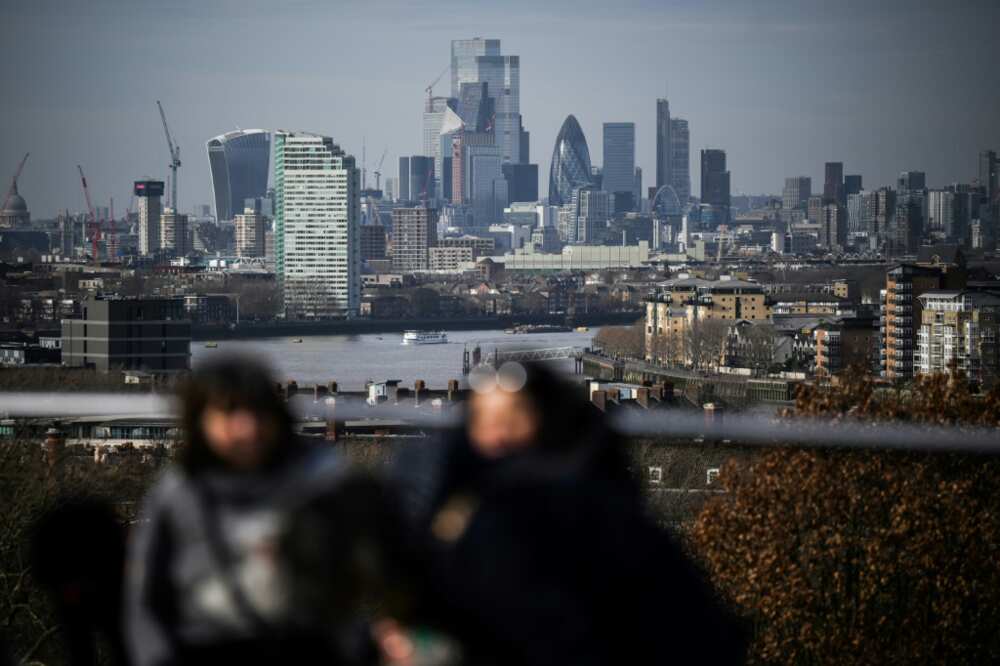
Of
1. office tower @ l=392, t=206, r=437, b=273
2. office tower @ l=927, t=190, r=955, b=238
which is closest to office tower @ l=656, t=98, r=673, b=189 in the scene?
office tower @ l=392, t=206, r=437, b=273

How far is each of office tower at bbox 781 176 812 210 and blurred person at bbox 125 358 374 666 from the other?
95236 mm

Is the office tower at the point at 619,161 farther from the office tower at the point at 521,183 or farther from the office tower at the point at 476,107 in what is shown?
the office tower at the point at 476,107

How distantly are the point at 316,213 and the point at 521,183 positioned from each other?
2140 inches

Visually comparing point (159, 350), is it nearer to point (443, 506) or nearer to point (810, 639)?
point (810, 639)

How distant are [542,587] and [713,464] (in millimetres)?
7996

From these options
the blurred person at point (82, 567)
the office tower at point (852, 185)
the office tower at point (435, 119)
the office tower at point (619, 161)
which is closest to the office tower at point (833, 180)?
the office tower at point (852, 185)

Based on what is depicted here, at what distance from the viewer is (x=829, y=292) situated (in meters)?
43.1

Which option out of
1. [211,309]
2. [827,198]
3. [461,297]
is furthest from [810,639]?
[827,198]

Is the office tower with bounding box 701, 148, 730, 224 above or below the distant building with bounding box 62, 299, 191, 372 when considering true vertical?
above

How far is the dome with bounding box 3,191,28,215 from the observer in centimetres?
6706

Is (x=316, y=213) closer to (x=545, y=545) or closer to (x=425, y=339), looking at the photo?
(x=425, y=339)

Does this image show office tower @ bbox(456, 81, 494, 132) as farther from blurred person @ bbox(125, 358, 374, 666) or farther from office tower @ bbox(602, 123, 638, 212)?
blurred person @ bbox(125, 358, 374, 666)

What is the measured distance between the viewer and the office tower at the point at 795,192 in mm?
95688

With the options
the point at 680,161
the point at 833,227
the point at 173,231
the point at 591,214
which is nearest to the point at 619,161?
the point at 680,161
